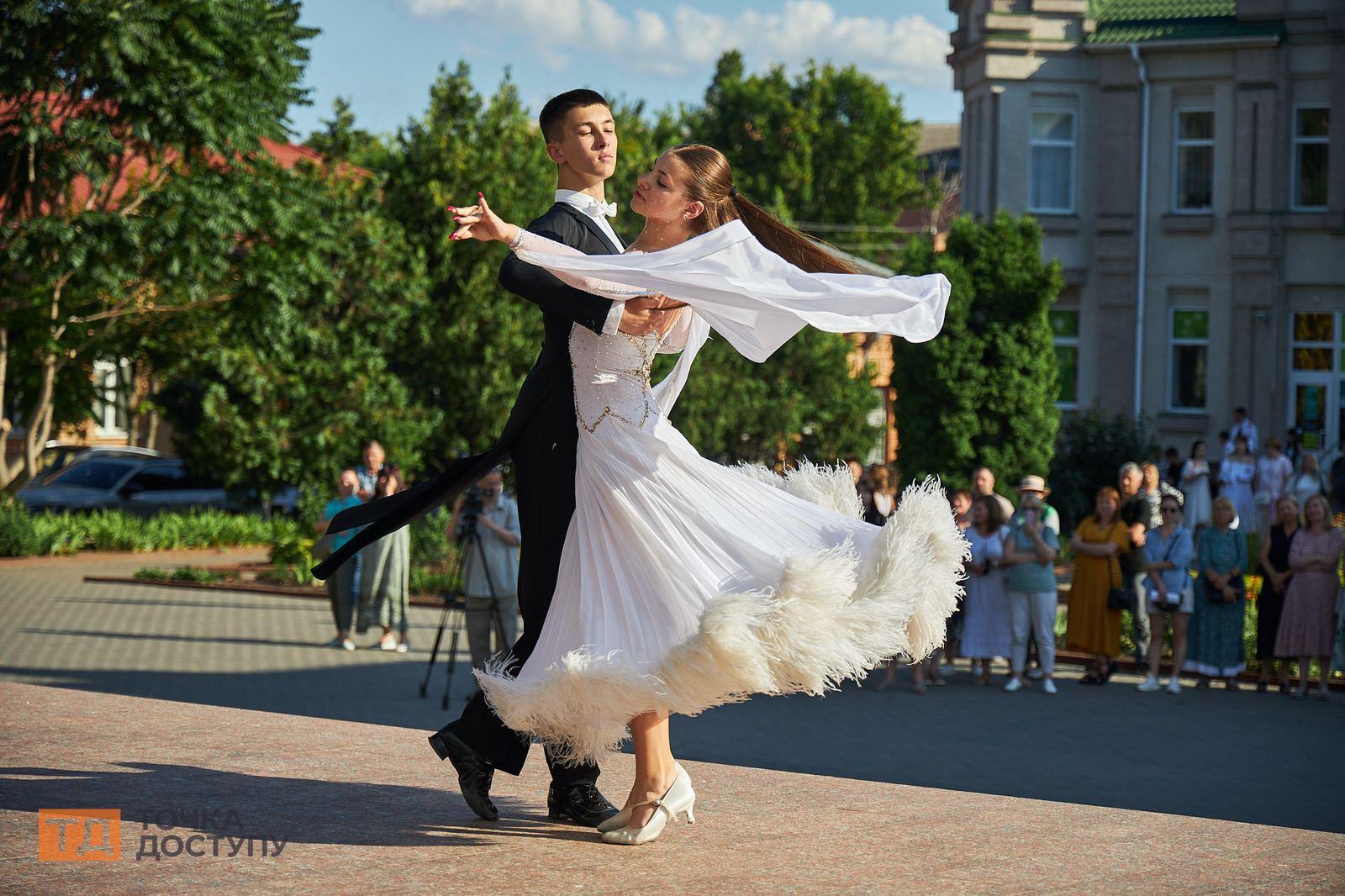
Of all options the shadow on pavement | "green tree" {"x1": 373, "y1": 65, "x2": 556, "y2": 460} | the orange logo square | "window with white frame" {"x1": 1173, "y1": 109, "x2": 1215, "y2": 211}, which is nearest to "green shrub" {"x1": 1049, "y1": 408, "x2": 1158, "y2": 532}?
"window with white frame" {"x1": 1173, "y1": 109, "x2": 1215, "y2": 211}

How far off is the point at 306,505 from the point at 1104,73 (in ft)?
64.9

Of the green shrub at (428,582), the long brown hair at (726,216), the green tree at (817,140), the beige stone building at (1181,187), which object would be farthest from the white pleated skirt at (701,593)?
the green tree at (817,140)

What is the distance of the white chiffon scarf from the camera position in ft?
15.9

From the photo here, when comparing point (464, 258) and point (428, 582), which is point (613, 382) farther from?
point (464, 258)

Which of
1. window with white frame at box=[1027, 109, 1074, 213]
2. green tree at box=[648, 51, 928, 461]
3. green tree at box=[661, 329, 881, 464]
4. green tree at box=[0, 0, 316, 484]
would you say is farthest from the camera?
green tree at box=[648, 51, 928, 461]

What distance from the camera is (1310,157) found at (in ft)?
103

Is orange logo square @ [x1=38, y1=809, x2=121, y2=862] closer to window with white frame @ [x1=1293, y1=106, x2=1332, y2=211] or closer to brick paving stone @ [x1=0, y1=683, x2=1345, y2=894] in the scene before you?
brick paving stone @ [x1=0, y1=683, x2=1345, y2=894]

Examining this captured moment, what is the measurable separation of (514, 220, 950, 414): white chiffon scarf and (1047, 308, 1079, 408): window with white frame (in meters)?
28.4

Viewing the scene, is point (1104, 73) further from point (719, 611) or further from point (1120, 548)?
point (719, 611)

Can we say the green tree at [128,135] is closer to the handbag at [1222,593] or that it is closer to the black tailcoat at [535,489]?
the handbag at [1222,593]

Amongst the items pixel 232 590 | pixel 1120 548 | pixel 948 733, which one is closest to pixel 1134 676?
pixel 1120 548

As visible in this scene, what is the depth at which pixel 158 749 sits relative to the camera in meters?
6.53

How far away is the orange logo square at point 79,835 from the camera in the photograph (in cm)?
477

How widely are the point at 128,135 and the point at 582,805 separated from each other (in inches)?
714
